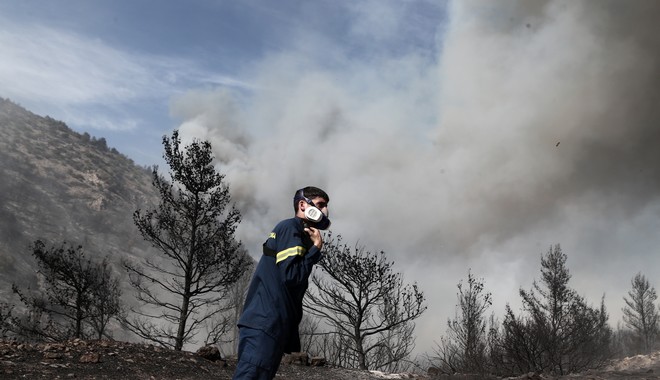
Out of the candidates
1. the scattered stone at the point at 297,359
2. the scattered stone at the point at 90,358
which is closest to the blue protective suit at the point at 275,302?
the scattered stone at the point at 90,358

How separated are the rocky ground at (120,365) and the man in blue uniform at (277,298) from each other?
5.33 meters

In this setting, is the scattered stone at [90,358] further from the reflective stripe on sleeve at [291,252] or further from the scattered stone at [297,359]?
the reflective stripe on sleeve at [291,252]

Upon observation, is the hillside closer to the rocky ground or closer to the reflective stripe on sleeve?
the rocky ground

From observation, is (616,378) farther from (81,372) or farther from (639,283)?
(639,283)

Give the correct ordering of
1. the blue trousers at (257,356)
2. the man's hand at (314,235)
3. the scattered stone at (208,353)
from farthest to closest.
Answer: the scattered stone at (208,353) < the man's hand at (314,235) < the blue trousers at (257,356)

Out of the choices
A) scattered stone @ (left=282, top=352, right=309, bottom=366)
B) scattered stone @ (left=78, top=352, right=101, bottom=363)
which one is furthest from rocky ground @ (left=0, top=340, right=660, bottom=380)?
scattered stone @ (left=282, top=352, right=309, bottom=366)

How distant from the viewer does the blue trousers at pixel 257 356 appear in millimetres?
3119

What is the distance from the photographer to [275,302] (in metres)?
3.26

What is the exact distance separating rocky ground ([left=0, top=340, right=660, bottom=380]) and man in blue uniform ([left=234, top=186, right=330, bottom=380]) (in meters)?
5.33

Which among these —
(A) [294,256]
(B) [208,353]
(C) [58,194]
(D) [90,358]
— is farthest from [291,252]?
(C) [58,194]

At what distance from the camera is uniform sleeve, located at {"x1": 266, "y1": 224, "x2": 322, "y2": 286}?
10.6 ft

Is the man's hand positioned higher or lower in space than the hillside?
lower

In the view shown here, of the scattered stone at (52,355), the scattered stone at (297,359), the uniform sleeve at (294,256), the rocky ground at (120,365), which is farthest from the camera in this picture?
the scattered stone at (297,359)

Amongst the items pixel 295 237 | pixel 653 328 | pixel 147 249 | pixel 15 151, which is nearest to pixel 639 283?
pixel 653 328
